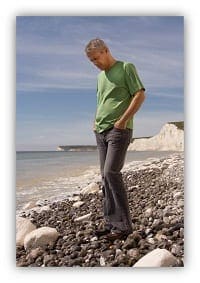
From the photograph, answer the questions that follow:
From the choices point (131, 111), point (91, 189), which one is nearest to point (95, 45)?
point (131, 111)

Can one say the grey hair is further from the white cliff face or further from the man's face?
the white cliff face

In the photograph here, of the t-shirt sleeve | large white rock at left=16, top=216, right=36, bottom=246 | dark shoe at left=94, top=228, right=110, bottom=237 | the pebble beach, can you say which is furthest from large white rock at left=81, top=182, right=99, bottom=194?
the t-shirt sleeve

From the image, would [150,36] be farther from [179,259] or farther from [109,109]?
[179,259]

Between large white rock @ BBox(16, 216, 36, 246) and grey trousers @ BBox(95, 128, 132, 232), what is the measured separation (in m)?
0.35

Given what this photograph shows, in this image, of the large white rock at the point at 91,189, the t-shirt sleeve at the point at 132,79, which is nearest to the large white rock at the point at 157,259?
the large white rock at the point at 91,189

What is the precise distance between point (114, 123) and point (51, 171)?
0.36 metres

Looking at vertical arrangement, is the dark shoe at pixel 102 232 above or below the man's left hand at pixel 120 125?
below

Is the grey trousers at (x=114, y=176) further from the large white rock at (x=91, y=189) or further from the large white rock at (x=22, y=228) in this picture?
the large white rock at (x=22, y=228)

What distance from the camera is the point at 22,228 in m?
2.26

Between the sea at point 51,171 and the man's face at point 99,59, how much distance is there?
0.40 meters

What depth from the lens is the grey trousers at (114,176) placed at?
7.39ft
